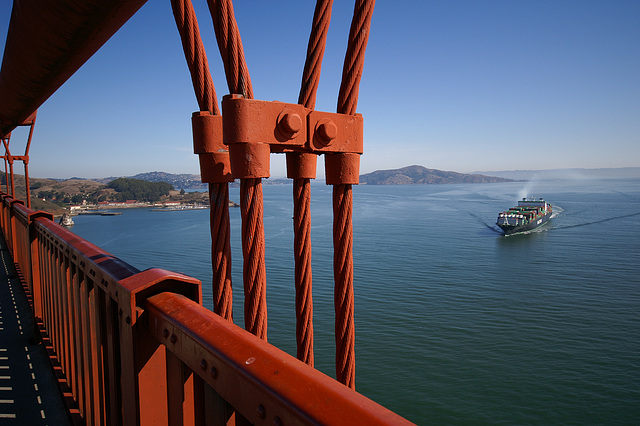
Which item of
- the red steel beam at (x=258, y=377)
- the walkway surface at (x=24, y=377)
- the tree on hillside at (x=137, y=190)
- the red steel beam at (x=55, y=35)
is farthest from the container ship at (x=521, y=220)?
the tree on hillside at (x=137, y=190)

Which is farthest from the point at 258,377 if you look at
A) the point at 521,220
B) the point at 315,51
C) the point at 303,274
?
the point at 521,220

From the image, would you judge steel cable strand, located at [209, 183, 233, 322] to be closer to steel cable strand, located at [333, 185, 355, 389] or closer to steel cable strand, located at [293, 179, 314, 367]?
steel cable strand, located at [293, 179, 314, 367]

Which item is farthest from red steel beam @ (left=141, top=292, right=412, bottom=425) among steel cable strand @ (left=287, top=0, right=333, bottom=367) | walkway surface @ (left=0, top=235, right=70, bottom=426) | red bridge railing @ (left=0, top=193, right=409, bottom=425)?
walkway surface @ (left=0, top=235, right=70, bottom=426)

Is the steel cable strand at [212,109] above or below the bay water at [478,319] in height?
above

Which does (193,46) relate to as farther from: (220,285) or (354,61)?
(220,285)

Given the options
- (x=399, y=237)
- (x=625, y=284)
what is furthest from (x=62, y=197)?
(x=625, y=284)

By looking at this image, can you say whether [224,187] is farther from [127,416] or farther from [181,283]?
[127,416]

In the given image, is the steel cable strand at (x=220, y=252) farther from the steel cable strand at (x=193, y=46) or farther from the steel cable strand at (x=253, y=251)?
the steel cable strand at (x=193, y=46)
